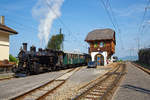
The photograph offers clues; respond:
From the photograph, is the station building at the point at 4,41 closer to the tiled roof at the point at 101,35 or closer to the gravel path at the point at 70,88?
the gravel path at the point at 70,88

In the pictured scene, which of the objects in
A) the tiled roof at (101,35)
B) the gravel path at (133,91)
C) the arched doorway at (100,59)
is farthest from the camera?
the tiled roof at (101,35)

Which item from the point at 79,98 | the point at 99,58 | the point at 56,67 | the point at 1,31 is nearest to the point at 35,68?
the point at 56,67

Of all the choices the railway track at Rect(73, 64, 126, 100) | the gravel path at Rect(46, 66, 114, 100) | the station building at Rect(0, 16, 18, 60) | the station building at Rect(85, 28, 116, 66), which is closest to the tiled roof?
the station building at Rect(85, 28, 116, 66)

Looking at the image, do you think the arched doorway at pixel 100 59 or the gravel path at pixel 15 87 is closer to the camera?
the gravel path at pixel 15 87

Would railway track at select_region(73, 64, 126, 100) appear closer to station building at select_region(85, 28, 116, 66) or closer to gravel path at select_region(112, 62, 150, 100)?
gravel path at select_region(112, 62, 150, 100)

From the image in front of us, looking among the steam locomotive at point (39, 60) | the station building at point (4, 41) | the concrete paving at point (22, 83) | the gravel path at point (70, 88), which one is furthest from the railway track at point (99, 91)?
the station building at point (4, 41)

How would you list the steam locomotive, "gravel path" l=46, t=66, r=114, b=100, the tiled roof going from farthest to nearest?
the tiled roof, the steam locomotive, "gravel path" l=46, t=66, r=114, b=100

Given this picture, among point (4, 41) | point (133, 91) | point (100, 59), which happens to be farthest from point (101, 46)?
point (133, 91)

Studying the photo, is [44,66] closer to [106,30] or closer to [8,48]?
[8,48]

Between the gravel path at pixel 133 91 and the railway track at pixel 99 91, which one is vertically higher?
the railway track at pixel 99 91

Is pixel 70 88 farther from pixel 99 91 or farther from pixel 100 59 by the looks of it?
pixel 100 59

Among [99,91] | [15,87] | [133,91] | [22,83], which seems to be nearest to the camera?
[99,91]

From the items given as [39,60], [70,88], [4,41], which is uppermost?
[4,41]

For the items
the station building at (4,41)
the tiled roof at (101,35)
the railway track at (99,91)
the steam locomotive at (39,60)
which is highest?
the tiled roof at (101,35)
